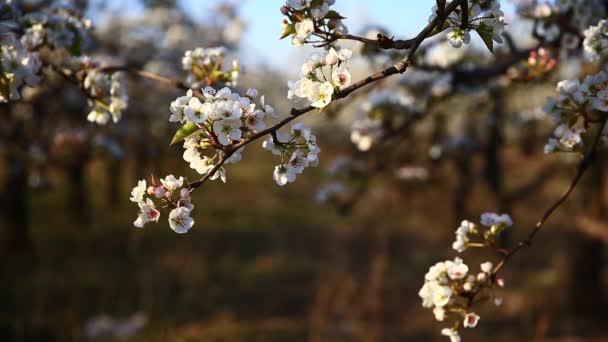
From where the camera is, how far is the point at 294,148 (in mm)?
1412

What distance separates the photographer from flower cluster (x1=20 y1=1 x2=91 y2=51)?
7.21 feet

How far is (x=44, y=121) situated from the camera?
23.4 ft

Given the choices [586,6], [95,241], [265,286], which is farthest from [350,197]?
[95,241]

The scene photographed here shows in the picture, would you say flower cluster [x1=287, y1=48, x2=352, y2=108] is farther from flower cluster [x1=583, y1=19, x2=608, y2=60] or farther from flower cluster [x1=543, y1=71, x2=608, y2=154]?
flower cluster [x1=583, y1=19, x2=608, y2=60]

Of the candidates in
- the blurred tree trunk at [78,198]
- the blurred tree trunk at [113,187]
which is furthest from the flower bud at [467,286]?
the blurred tree trunk at [113,187]

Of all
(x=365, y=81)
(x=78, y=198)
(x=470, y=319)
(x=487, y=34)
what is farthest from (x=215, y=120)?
(x=78, y=198)

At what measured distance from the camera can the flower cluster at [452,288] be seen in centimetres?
161

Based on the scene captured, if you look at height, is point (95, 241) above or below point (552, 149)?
above

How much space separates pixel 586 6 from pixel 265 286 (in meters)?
7.56

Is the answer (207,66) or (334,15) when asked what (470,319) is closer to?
(334,15)

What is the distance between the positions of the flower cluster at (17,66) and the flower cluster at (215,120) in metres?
0.85

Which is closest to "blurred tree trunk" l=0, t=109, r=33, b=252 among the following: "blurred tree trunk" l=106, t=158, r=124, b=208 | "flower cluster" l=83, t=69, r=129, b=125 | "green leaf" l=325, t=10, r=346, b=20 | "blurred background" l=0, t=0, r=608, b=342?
"blurred background" l=0, t=0, r=608, b=342

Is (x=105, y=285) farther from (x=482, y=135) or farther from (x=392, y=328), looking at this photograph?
(x=482, y=135)

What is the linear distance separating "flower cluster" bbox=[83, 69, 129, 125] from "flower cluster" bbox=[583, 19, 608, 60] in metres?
1.62
